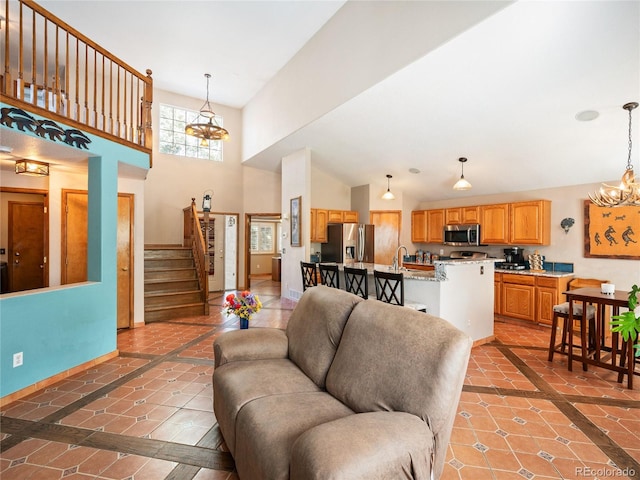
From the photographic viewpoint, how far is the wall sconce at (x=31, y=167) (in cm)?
374

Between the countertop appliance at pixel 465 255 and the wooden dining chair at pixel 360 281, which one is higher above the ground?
the countertop appliance at pixel 465 255

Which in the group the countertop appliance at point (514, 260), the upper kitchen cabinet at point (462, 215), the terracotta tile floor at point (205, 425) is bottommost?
the terracotta tile floor at point (205, 425)

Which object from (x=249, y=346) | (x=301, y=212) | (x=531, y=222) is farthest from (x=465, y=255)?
(x=249, y=346)

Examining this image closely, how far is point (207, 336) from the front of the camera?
176 inches

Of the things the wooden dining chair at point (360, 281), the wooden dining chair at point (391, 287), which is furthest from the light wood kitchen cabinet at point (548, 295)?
the wooden dining chair at point (360, 281)

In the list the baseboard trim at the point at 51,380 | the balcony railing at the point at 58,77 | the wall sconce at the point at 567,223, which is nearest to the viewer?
the baseboard trim at the point at 51,380

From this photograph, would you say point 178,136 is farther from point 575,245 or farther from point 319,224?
point 575,245

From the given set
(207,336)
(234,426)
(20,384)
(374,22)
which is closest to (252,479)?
(234,426)

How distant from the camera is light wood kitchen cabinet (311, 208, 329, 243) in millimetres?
7176

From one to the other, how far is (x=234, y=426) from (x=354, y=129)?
Answer: 177 inches

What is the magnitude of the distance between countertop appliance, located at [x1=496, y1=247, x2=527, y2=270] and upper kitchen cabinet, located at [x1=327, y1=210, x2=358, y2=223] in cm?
320

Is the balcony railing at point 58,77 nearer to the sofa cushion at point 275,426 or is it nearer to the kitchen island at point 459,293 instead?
the sofa cushion at point 275,426

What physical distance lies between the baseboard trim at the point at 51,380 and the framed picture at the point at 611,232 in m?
6.95

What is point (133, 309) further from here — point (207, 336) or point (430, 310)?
point (430, 310)
